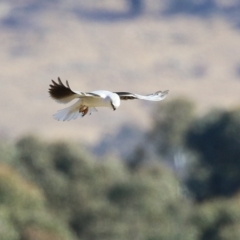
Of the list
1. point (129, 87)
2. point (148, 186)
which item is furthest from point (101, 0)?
point (148, 186)

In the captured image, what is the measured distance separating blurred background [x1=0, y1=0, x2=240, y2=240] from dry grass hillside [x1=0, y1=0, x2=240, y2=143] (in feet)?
0.58

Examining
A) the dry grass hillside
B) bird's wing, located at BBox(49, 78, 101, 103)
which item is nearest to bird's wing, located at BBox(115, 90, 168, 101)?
bird's wing, located at BBox(49, 78, 101, 103)

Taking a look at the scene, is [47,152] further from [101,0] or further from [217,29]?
[101,0]

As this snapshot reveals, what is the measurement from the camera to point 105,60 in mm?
130750

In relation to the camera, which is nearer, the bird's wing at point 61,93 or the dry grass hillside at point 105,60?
the bird's wing at point 61,93

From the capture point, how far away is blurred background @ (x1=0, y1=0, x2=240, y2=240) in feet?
117

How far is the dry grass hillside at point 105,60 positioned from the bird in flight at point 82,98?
305ft

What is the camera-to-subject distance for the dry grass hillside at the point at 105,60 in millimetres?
111312

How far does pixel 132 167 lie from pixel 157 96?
48.9 metres

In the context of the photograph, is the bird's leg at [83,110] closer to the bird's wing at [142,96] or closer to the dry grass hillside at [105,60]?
the bird's wing at [142,96]

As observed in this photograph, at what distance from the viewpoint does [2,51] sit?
13275 cm

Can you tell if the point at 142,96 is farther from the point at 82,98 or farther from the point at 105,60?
the point at 105,60

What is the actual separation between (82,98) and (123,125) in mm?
104020

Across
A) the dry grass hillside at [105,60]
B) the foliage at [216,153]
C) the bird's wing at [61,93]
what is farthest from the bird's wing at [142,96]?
the dry grass hillside at [105,60]
